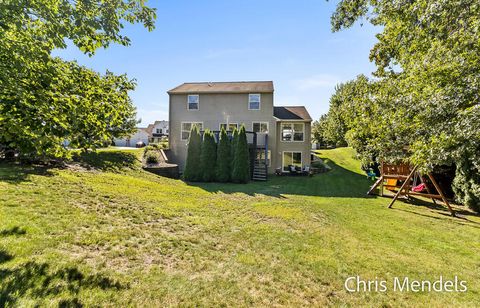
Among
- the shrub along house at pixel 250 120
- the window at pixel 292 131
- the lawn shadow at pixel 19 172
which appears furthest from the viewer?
the window at pixel 292 131

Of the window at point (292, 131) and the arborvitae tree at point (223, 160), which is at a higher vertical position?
the window at point (292, 131)

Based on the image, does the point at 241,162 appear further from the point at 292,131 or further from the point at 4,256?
the point at 4,256

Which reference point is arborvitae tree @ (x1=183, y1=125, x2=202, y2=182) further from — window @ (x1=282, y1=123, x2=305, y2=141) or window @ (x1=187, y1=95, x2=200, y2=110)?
window @ (x1=282, y1=123, x2=305, y2=141)

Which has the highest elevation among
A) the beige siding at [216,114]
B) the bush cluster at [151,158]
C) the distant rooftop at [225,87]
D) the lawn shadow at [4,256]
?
the distant rooftop at [225,87]

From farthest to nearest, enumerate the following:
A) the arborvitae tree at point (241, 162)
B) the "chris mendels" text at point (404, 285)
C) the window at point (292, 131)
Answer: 1. the window at point (292, 131)
2. the arborvitae tree at point (241, 162)
3. the "chris mendels" text at point (404, 285)

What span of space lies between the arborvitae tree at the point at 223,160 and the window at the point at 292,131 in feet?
21.2

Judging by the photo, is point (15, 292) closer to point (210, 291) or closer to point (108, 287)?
point (108, 287)

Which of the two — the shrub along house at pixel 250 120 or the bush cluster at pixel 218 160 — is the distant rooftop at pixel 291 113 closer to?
the shrub along house at pixel 250 120

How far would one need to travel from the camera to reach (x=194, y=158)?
656 inches

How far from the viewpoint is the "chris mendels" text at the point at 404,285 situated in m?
3.69

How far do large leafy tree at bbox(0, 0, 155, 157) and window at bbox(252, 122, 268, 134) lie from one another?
16.3 meters

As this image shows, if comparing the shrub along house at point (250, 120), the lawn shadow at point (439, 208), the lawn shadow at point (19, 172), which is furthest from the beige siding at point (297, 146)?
the lawn shadow at point (19, 172)

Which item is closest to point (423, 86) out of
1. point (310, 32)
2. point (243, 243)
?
point (310, 32)

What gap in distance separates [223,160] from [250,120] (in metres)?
5.80
